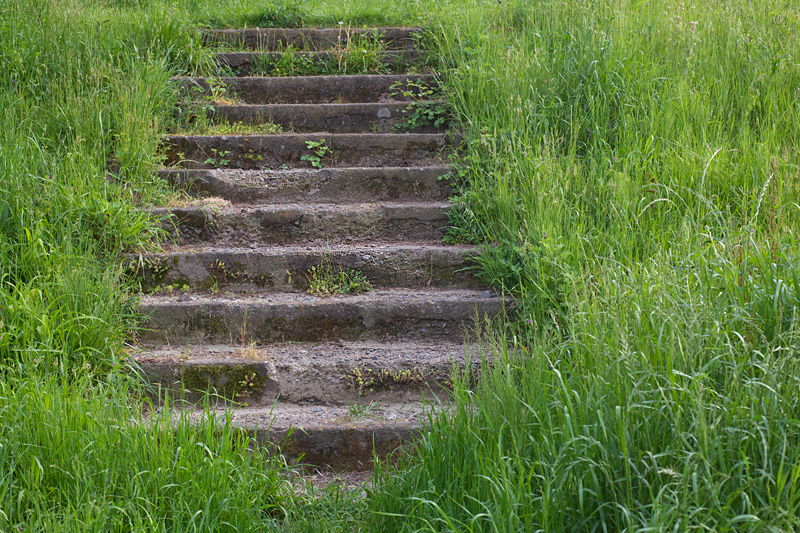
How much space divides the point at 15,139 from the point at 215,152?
4.17 ft

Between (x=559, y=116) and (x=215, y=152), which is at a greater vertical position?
(x=559, y=116)

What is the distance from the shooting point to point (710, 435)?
1.56 meters

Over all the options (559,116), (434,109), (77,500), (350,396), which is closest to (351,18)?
(434,109)

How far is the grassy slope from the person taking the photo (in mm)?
1640

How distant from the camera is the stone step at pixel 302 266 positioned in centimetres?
346

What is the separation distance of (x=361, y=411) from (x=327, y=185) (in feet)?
6.27

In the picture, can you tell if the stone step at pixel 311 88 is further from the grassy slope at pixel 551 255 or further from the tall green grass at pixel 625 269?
the tall green grass at pixel 625 269

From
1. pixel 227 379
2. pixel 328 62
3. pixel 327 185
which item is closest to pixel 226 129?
pixel 327 185

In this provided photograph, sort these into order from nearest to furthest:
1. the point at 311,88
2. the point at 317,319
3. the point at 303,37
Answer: the point at 317,319 → the point at 311,88 → the point at 303,37

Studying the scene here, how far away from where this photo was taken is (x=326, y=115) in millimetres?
4734

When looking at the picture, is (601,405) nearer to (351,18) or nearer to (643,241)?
(643,241)

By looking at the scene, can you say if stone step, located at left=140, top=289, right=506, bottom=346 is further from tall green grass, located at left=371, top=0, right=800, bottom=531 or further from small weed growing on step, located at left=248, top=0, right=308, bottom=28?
small weed growing on step, located at left=248, top=0, right=308, bottom=28

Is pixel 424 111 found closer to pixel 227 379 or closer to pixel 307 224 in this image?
pixel 307 224

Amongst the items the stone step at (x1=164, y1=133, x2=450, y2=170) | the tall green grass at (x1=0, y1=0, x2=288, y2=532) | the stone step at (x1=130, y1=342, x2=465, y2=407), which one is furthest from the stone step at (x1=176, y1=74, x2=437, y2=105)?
the stone step at (x1=130, y1=342, x2=465, y2=407)
